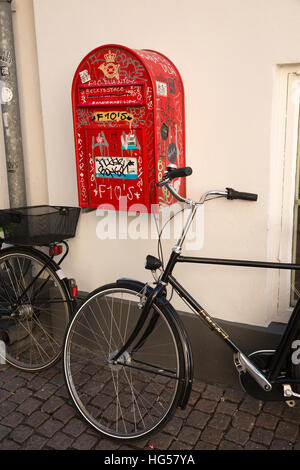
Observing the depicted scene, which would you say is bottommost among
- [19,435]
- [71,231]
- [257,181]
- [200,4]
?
[19,435]

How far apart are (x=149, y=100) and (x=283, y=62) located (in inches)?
33.0

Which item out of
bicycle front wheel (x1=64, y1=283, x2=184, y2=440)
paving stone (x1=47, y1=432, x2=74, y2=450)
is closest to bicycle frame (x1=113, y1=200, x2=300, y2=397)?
bicycle front wheel (x1=64, y1=283, x2=184, y2=440)

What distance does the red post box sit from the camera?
303 centimetres

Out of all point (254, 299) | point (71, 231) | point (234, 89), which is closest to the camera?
point (234, 89)

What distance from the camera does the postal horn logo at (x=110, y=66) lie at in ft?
10.1

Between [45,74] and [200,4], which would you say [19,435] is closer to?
[45,74]

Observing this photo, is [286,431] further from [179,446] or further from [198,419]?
[179,446]

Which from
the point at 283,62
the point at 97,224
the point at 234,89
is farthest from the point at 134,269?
the point at 283,62

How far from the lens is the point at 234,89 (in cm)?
318

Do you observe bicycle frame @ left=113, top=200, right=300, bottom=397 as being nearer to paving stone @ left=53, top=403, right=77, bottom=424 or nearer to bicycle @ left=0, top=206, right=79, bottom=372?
paving stone @ left=53, top=403, right=77, bottom=424

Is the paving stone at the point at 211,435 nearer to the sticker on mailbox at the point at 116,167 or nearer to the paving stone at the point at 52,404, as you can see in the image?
the paving stone at the point at 52,404

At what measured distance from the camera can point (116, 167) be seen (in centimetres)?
325

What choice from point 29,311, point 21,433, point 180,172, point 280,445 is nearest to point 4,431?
point 21,433

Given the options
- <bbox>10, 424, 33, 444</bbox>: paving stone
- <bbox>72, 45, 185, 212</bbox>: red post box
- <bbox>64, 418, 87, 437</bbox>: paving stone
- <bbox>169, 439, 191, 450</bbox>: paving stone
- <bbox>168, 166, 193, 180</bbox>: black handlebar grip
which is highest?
<bbox>72, 45, 185, 212</bbox>: red post box
